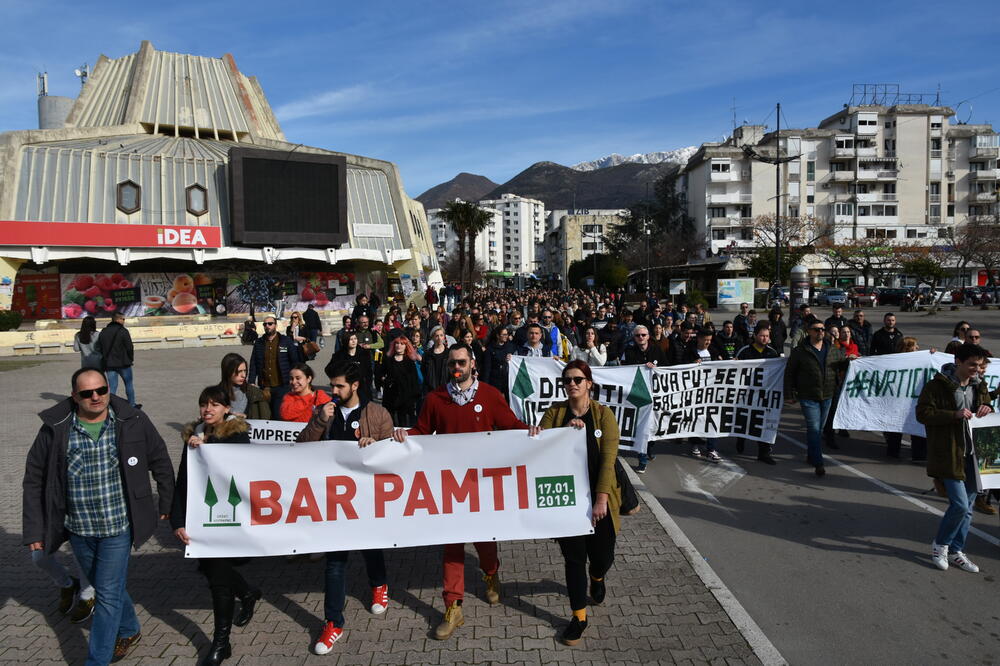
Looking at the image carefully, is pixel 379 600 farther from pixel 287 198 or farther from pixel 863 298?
pixel 863 298

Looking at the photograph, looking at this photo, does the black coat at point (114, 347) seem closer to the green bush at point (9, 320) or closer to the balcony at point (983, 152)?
the green bush at point (9, 320)

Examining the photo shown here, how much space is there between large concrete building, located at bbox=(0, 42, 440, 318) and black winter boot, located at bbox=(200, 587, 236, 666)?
28.2 meters

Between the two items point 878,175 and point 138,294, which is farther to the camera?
point 878,175

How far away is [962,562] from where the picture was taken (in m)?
5.36

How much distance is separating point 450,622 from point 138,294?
32.0 m

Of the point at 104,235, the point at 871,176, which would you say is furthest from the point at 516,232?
the point at 104,235

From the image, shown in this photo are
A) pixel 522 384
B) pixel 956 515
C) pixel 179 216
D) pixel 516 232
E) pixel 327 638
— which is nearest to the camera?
pixel 327 638

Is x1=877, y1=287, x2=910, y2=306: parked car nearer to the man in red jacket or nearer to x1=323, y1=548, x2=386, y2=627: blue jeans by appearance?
the man in red jacket

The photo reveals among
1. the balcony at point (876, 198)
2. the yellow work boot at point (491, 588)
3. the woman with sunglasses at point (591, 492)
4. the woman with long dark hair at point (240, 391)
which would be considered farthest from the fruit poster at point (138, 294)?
the balcony at point (876, 198)

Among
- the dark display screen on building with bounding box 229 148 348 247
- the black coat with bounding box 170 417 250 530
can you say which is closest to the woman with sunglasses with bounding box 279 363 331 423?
the black coat with bounding box 170 417 250 530

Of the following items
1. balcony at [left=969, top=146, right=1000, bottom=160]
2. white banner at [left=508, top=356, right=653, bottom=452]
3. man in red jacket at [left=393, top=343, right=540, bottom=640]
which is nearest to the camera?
man in red jacket at [left=393, top=343, right=540, bottom=640]

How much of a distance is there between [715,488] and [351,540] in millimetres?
4720

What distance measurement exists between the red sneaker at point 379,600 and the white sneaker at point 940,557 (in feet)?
14.5

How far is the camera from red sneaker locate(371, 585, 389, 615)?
470 cm
